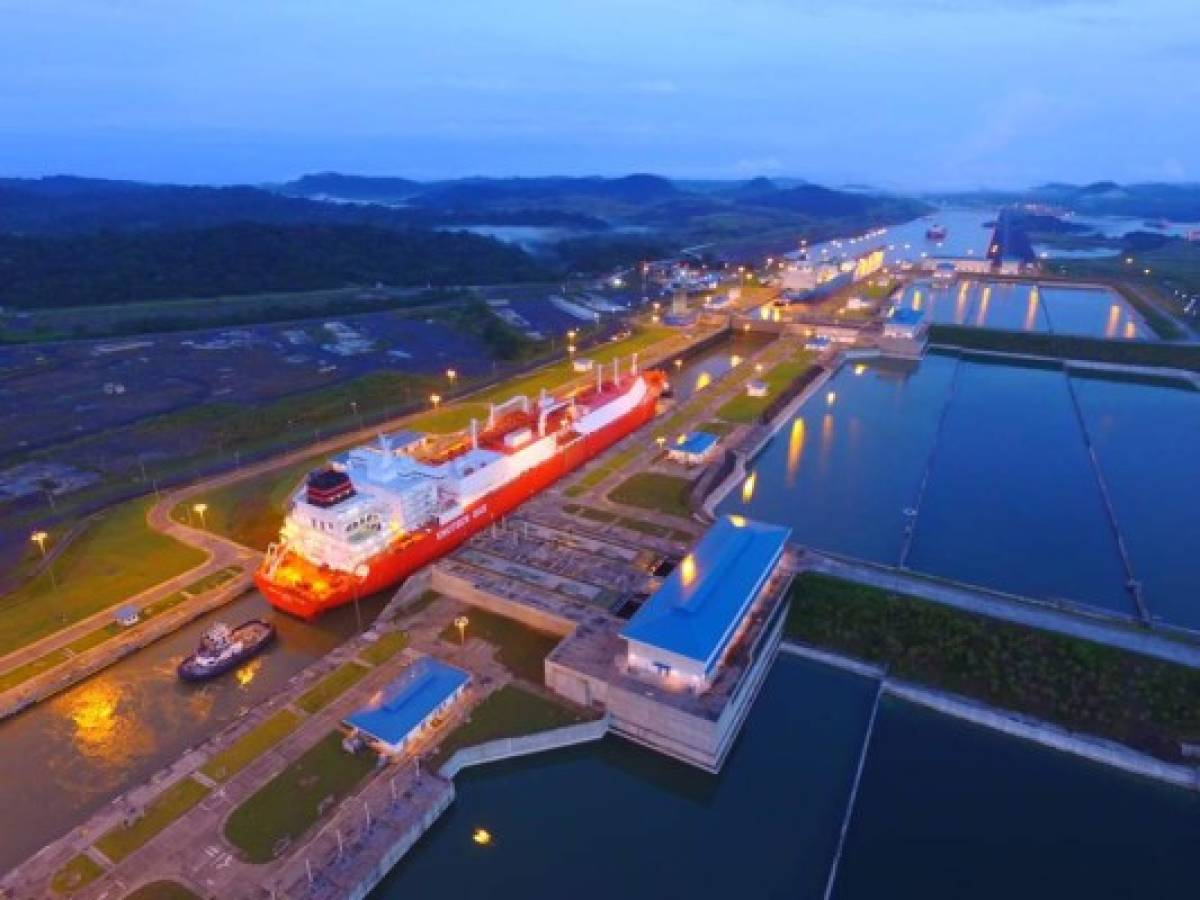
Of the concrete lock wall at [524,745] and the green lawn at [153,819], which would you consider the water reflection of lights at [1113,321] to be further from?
the green lawn at [153,819]

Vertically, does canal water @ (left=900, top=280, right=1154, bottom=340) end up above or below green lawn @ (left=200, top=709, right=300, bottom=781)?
above

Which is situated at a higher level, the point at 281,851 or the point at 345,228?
the point at 345,228

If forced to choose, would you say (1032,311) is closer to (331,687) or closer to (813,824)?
(813,824)

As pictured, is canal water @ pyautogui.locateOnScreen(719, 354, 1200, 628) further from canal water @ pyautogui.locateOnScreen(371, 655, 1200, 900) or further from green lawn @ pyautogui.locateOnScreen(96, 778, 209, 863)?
green lawn @ pyautogui.locateOnScreen(96, 778, 209, 863)

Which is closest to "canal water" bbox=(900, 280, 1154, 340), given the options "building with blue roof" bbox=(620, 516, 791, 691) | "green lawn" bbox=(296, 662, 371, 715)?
"building with blue roof" bbox=(620, 516, 791, 691)

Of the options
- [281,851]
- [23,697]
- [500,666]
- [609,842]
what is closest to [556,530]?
[500,666]

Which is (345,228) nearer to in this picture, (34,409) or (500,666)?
Answer: (34,409)
